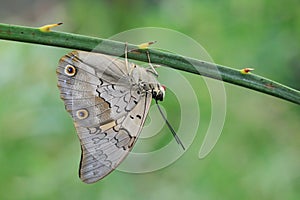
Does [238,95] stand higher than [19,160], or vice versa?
[238,95]

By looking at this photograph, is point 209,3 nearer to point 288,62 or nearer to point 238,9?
point 238,9

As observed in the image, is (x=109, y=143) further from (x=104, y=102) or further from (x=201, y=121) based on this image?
(x=201, y=121)

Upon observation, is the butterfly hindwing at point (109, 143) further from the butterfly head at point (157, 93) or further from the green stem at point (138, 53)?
the green stem at point (138, 53)

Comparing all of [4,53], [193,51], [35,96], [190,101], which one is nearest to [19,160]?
[35,96]

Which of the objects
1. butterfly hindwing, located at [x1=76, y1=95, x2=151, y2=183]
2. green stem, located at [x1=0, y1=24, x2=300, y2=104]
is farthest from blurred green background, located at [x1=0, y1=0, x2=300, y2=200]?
green stem, located at [x1=0, y1=24, x2=300, y2=104]

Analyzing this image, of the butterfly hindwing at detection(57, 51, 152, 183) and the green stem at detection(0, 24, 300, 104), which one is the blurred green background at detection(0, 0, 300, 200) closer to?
the butterfly hindwing at detection(57, 51, 152, 183)

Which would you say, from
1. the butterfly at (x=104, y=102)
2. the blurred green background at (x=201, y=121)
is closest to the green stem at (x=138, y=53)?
the butterfly at (x=104, y=102)
